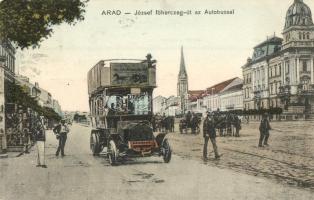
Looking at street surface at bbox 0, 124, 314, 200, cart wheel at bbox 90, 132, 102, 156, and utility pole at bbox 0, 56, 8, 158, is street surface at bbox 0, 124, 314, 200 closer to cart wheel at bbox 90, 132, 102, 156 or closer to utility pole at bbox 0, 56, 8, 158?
cart wheel at bbox 90, 132, 102, 156

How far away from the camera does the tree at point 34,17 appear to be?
960 centimetres

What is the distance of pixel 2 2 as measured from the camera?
31.5ft

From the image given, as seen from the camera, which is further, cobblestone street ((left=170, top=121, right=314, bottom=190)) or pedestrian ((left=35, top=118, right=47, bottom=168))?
pedestrian ((left=35, top=118, right=47, bottom=168))

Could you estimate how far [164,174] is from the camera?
9.55m

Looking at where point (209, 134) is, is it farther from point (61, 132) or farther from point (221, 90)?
point (61, 132)

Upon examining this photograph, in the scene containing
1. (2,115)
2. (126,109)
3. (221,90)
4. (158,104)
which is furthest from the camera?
(221,90)

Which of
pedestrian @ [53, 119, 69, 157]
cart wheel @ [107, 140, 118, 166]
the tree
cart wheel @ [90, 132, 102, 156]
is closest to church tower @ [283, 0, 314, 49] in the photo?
the tree

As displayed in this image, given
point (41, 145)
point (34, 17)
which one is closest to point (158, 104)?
point (41, 145)

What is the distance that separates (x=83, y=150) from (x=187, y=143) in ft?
6.54

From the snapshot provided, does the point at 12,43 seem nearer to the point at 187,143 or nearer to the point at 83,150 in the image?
the point at 83,150

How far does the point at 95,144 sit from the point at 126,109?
3.35 feet

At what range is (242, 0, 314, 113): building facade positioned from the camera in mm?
10312

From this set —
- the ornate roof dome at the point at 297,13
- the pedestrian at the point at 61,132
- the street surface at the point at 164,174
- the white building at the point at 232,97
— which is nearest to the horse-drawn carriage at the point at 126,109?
the street surface at the point at 164,174

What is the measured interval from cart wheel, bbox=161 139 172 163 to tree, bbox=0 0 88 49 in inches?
107
